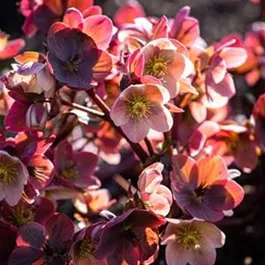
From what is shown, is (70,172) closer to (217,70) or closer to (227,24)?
(217,70)

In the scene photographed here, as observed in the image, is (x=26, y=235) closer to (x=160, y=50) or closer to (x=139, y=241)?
(x=139, y=241)

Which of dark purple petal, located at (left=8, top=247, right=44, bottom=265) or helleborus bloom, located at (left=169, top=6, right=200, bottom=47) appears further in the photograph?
helleborus bloom, located at (left=169, top=6, right=200, bottom=47)

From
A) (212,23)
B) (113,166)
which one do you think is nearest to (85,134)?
(113,166)

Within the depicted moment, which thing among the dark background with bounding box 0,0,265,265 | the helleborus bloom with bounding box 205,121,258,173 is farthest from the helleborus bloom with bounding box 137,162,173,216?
the dark background with bounding box 0,0,265,265

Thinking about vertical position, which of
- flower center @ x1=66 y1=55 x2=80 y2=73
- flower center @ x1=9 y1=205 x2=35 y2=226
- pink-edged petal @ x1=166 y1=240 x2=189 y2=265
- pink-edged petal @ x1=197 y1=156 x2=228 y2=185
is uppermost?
flower center @ x1=66 y1=55 x2=80 y2=73

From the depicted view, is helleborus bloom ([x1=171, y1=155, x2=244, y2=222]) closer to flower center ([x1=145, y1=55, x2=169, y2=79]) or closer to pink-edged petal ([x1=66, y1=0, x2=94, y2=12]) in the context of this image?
flower center ([x1=145, y1=55, x2=169, y2=79])

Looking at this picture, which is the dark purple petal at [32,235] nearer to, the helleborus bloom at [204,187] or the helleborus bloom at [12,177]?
the helleborus bloom at [12,177]

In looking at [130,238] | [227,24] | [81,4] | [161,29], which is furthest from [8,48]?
[227,24]

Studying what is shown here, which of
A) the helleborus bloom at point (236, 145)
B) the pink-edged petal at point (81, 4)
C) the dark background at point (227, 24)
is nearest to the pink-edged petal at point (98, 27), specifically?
the pink-edged petal at point (81, 4)
